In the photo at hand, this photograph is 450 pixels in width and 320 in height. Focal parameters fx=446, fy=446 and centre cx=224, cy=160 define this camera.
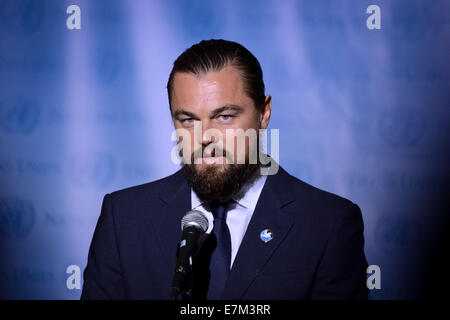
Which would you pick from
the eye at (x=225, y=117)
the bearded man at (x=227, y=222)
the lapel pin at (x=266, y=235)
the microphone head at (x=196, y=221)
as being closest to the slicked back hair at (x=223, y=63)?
the bearded man at (x=227, y=222)

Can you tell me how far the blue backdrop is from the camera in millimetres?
1964

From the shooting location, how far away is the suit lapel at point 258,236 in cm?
147

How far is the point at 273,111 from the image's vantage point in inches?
77.9

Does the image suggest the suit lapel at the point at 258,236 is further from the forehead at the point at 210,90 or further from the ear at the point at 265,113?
the forehead at the point at 210,90

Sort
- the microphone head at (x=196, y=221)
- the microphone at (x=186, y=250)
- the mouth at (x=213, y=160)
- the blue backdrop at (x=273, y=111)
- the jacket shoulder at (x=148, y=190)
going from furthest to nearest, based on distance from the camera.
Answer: the blue backdrop at (x=273, y=111)
the jacket shoulder at (x=148, y=190)
the mouth at (x=213, y=160)
the microphone head at (x=196, y=221)
the microphone at (x=186, y=250)

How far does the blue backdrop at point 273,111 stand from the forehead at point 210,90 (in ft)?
1.32

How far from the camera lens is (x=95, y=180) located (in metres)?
2.02

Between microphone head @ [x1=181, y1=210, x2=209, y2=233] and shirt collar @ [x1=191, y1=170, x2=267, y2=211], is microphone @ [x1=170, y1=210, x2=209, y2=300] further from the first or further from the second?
shirt collar @ [x1=191, y1=170, x2=267, y2=211]

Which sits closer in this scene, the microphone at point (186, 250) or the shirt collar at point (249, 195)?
the microphone at point (186, 250)

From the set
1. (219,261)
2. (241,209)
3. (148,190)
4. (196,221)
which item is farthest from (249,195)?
(196,221)

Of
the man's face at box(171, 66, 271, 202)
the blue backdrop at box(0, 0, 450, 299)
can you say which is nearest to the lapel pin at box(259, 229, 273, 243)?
the man's face at box(171, 66, 271, 202)

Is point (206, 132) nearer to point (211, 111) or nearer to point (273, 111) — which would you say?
point (211, 111)
